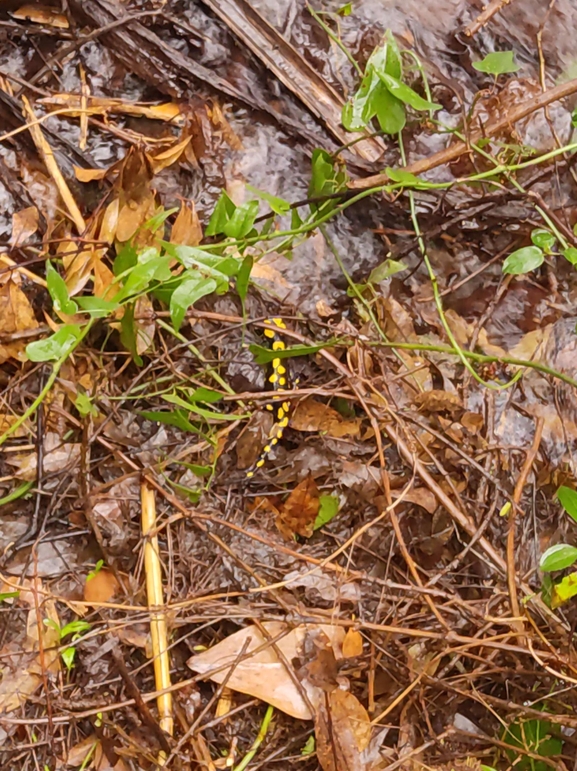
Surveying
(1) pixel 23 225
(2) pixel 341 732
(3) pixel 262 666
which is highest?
(1) pixel 23 225

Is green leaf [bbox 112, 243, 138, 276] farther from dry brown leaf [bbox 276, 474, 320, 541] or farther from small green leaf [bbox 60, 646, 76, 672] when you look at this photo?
small green leaf [bbox 60, 646, 76, 672]

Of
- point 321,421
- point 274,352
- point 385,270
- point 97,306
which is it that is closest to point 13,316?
point 97,306

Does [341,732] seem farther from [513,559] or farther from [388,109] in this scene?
[388,109]

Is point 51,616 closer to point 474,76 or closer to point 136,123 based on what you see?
point 136,123

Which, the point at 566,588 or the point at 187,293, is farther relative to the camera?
the point at 566,588

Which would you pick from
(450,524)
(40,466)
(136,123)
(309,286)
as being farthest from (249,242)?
(450,524)

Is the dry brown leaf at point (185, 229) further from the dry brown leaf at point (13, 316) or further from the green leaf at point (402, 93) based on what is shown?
the green leaf at point (402, 93)

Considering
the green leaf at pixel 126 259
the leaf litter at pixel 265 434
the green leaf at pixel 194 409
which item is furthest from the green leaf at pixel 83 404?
the green leaf at pixel 126 259
